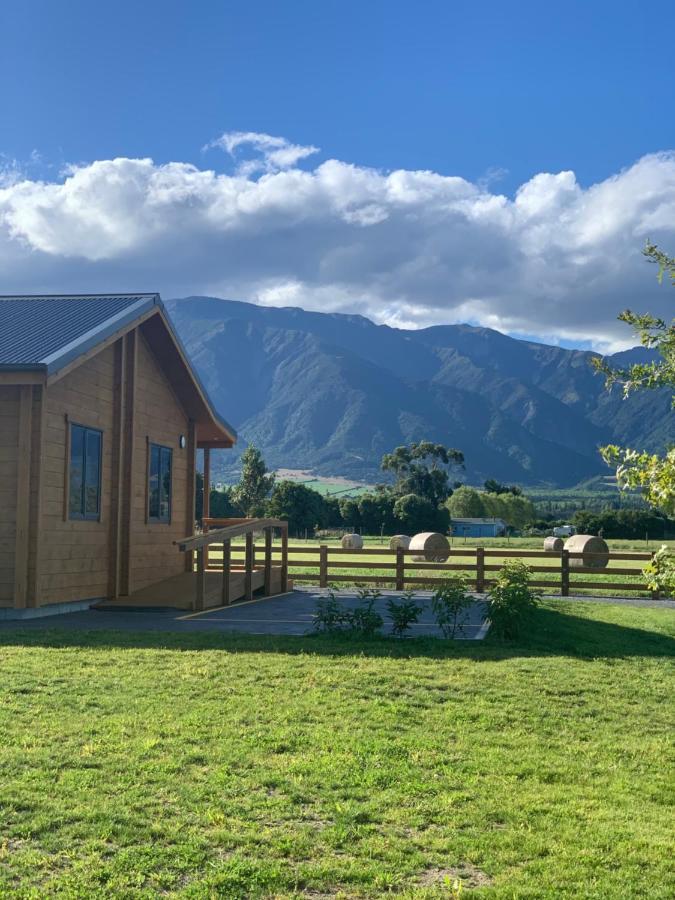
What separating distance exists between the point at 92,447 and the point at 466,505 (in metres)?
93.9

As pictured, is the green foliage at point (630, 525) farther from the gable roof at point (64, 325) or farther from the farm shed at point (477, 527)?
the gable roof at point (64, 325)

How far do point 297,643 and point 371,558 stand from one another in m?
29.5

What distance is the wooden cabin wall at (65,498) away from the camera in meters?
14.6

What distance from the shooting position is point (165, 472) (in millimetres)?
19688

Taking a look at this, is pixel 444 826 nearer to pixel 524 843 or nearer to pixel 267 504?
pixel 524 843

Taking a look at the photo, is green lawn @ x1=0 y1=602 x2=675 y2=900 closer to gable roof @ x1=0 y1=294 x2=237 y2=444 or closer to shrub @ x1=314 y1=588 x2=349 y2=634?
shrub @ x1=314 y1=588 x2=349 y2=634

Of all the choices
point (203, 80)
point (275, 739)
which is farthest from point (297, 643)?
point (203, 80)

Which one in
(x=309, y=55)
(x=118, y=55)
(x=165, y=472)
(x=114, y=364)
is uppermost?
(x=118, y=55)

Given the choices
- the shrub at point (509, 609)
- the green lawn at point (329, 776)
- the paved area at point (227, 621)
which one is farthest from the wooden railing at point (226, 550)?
the shrub at point (509, 609)

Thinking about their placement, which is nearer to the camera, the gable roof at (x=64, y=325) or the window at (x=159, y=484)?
the gable roof at (x=64, y=325)

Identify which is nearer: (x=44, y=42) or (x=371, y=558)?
(x=44, y=42)

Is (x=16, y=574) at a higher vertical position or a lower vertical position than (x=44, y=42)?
lower

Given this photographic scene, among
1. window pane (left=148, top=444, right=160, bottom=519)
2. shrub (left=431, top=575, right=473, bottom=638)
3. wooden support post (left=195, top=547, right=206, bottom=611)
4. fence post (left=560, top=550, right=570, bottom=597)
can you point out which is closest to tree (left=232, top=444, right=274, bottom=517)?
fence post (left=560, top=550, right=570, bottom=597)

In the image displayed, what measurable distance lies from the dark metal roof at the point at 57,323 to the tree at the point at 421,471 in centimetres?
8400
